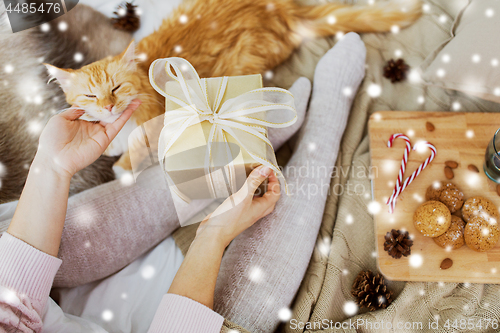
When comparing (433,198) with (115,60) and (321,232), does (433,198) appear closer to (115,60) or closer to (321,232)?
(321,232)

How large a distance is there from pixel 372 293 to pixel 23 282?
705 millimetres

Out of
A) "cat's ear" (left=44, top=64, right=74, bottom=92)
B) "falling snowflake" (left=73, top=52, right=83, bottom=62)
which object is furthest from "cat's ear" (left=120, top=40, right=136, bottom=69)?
"falling snowflake" (left=73, top=52, right=83, bottom=62)

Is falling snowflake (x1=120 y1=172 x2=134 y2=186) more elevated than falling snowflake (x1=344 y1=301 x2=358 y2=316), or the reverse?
falling snowflake (x1=120 y1=172 x2=134 y2=186)

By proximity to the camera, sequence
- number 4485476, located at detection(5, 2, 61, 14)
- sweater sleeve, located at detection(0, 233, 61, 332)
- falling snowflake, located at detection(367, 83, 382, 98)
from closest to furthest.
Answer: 1. sweater sleeve, located at detection(0, 233, 61, 332)
2. number 4485476, located at detection(5, 2, 61, 14)
3. falling snowflake, located at detection(367, 83, 382, 98)

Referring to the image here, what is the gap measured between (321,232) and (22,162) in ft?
2.70

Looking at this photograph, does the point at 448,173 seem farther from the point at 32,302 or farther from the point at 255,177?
the point at 32,302

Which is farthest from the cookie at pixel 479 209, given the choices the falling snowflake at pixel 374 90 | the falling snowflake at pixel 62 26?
the falling snowflake at pixel 62 26

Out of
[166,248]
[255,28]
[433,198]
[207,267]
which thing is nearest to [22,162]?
[166,248]

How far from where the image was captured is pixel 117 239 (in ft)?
2.17

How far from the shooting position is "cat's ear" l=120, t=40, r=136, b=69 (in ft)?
2.17

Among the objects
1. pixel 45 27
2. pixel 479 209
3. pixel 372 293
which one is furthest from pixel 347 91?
pixel 45 27

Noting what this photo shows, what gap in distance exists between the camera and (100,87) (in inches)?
25.2

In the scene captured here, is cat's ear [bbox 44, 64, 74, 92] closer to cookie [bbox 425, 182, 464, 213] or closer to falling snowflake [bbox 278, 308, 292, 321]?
falling snowflake [bbox 278, 308, 292, 321]

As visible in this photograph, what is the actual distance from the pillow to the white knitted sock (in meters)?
0.23
